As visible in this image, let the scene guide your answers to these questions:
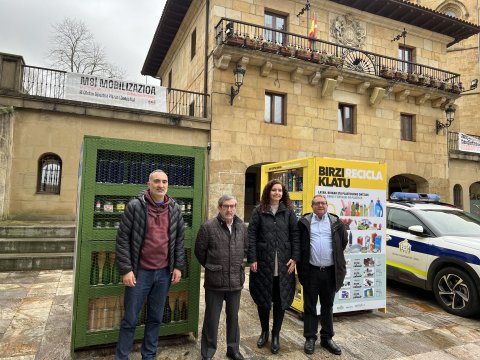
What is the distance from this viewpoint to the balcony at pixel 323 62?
1227cm

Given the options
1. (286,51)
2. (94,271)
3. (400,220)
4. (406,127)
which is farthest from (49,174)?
(406,127)

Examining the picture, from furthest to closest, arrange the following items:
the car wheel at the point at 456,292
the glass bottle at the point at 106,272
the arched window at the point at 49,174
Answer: the arched window at the point at 49,174 → the car wheel at the point at 456,292 → the glass bottle at the point at 106,272

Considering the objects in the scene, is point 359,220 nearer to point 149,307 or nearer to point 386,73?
point 149,307

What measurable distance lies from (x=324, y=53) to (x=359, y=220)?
10277 millimetres

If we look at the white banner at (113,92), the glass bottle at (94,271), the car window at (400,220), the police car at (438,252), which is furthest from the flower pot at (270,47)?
the glass bottle at (94,271)

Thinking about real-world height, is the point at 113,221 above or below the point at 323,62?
below

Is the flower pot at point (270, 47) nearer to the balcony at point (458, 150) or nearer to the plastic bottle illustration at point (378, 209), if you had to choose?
the plastic bottle illustration at point (378, 209)

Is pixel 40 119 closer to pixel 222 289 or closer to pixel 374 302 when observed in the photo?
pixel 222 289

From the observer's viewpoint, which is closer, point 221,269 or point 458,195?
point 221,269

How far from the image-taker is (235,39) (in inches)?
470

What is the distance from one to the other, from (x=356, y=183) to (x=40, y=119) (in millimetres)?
9863

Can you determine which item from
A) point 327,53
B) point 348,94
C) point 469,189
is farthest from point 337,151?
point 469,189

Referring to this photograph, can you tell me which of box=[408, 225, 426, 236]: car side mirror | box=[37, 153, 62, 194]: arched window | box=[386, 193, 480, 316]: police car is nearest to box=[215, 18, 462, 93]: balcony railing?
box=[37, 153, 62, 194]: arched window

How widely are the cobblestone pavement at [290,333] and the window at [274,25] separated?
10.7 m
